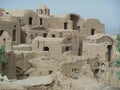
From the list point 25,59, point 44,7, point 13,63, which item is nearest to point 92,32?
point 44,7

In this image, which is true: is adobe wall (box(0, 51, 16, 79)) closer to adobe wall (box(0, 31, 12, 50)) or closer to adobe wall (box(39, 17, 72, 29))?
adobe wall (box(0, 31, 12, 50))

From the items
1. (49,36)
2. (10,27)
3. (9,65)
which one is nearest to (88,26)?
(49,36)

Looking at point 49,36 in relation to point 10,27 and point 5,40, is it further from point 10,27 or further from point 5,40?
point 5,40

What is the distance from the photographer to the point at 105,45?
24.5m

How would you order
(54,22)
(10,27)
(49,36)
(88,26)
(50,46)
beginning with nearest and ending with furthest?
(50,46)
(10,27)
(49,36)
(54,22)
(88,26)

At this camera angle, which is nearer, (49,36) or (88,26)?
(49,36)

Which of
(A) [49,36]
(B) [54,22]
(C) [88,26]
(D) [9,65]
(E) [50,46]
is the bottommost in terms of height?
(D) [9,65]

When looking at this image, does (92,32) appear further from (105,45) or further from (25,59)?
(25,59)

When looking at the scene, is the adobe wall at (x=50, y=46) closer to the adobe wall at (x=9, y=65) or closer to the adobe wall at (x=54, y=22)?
the adobe wall at (x=54, y=22)

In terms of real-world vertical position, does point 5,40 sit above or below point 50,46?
above

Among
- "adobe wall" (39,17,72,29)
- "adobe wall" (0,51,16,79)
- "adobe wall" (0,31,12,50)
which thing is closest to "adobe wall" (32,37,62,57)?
"adobe wall" (0,31,12,50)

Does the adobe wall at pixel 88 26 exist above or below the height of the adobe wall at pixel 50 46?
above

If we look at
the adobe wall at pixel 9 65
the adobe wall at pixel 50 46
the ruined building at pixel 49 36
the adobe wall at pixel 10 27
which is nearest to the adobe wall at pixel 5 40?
the ruined building at pixel 49 36

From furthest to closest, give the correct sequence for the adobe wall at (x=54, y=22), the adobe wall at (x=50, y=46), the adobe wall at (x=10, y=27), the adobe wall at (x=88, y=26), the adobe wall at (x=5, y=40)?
the adobe wall at (x=88, y=26) → the adobe wall at (x=54, y=22) → the adobe wall at (x=10, y=27) → the adobe wall at (x=50, y=46) → the adobe wall at (x=5, y=40)
